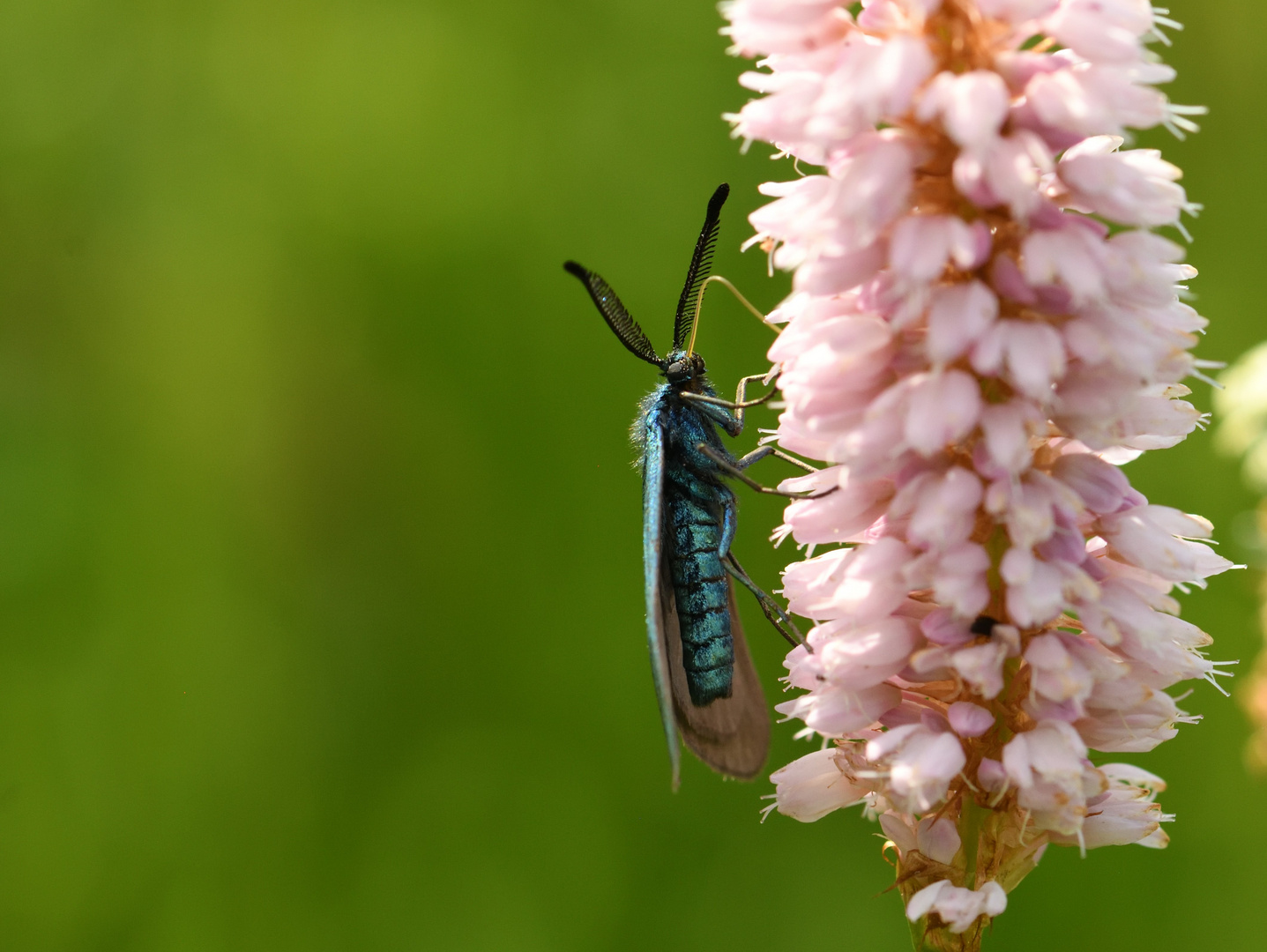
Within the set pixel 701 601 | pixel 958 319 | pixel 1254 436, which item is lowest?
pixel 1254 436

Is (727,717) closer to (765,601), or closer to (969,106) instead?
(765,601)

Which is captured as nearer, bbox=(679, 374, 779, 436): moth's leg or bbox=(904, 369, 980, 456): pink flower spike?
bbox=(904, 369, 980, 456): pink flower spike

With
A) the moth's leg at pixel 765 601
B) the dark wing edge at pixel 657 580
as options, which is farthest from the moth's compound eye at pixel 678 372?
the moth's leg at pixel 765 601

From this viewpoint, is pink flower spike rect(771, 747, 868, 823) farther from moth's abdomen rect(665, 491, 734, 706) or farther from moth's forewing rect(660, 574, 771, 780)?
moth's abdomen rect(665, 491, 734, 706)

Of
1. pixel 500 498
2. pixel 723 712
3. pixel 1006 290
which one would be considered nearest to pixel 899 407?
pixel 1006 290

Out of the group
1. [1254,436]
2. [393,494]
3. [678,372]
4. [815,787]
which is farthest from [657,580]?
[393,494]

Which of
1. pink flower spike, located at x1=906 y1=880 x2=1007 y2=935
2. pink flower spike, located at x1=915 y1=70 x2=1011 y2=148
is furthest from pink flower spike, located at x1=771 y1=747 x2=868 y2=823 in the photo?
pink flower spike, located at x1=915 y1=70 x2=1011 y2=148

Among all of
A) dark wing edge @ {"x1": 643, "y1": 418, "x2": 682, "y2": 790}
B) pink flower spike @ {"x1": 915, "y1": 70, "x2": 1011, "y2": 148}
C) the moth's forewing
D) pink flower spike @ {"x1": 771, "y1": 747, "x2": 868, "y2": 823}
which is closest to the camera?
pink flower spike @ {"x1": 915, "y1": 70, "x2": 1011, "y2": 148}

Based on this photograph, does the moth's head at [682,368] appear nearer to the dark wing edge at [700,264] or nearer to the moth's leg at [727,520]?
the dark wing edge at [700,264]
